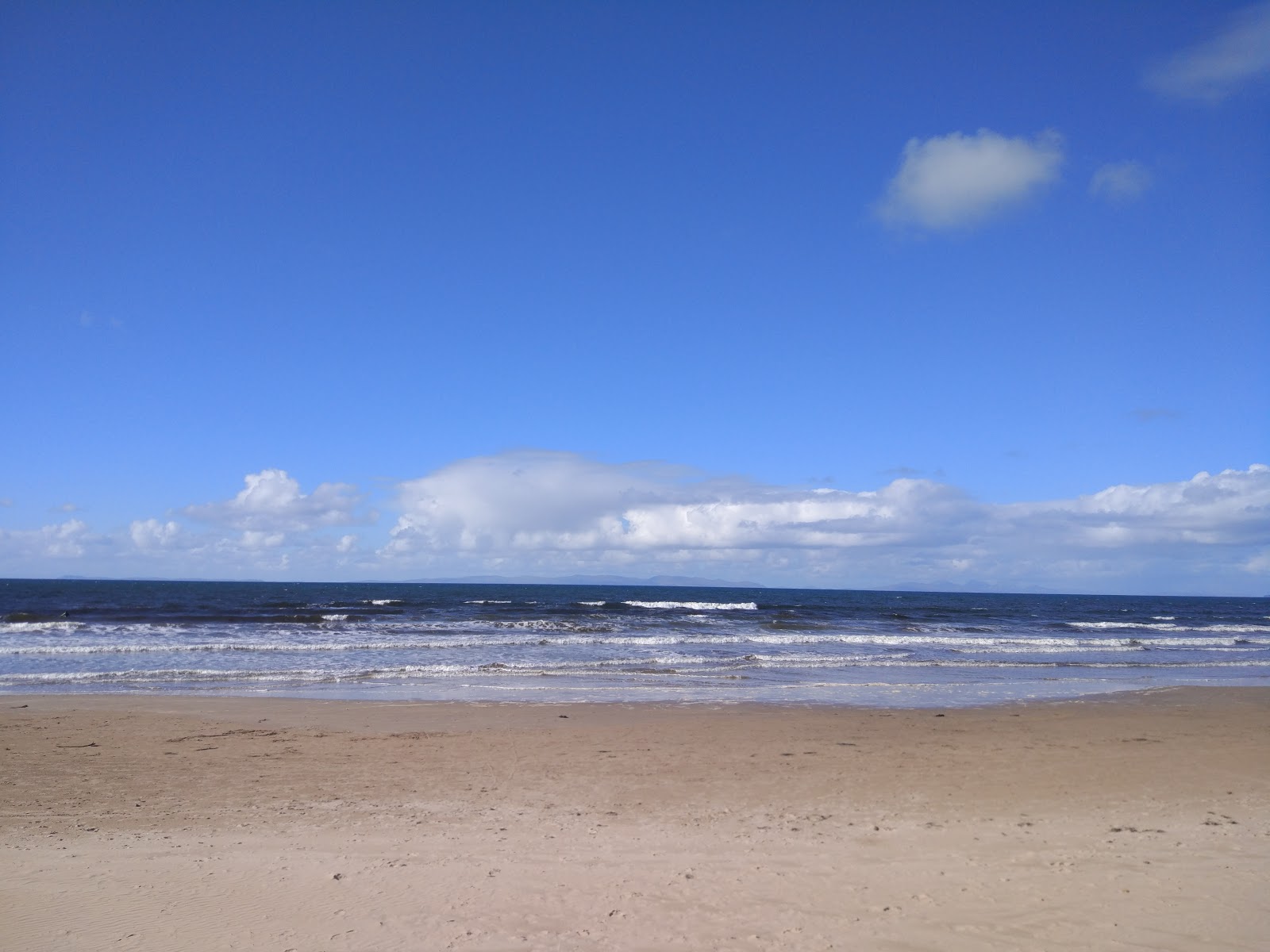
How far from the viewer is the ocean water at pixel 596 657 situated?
60.8 feet

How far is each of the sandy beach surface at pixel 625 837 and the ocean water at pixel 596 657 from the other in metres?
5.26

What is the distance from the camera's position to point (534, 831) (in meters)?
7.59

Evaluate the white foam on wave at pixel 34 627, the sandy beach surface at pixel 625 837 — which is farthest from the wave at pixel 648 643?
the sandy beach surface at pixel 625 837

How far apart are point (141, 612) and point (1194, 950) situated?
49.3 m

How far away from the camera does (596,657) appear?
2586cm

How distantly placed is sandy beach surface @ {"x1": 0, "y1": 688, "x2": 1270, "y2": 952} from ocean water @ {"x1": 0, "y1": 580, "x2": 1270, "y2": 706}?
5257 millimetres

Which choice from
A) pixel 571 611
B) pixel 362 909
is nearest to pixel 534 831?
pixel 362 909

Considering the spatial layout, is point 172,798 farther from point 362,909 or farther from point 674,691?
point 674,691

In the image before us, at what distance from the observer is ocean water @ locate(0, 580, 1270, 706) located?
60.8 feet

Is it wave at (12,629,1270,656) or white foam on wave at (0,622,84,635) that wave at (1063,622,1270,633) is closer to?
wave at (12,629,1270,656)

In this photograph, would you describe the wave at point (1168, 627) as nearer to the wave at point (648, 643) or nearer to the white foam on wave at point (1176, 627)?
the white foam on wave at point (1176, 627)

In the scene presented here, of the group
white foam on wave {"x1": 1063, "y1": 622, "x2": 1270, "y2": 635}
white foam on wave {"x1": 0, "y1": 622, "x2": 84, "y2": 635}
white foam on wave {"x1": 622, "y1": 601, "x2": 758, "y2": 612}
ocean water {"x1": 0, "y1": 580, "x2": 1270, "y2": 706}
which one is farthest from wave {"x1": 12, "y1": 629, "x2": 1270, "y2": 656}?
white foam on wave {"x1": 622, "y1": 601, "x2": 758, "y2": 612}

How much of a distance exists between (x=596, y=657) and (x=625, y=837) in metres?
18.7

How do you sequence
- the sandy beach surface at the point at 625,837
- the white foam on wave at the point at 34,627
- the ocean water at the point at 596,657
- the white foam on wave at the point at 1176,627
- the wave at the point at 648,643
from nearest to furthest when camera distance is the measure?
the sandy beach surface at the point at 625,837, the ocean water at the point at 596,657, the wave at the point at 648,643, the white foam on wave at the point at 34,627, the white foam on wave at the point at 1176,627
